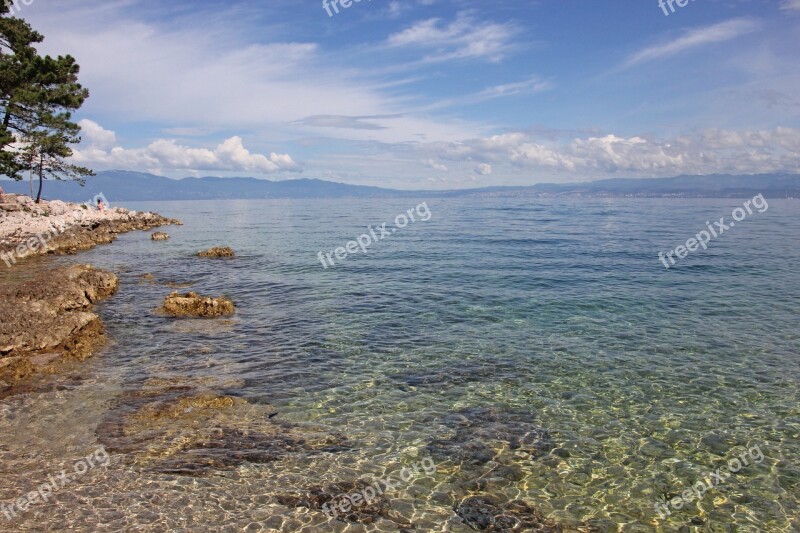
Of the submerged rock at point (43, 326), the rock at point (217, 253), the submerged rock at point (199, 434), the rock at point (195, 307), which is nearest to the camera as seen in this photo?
the submerged rock at point (199, 434)

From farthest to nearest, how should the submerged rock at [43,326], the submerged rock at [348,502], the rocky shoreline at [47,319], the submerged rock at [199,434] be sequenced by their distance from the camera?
the submerged rock at [43,326]
the rocky shoreline at [47,319]
the submerged rock at [199,434]
the submerged rock at [348,502]

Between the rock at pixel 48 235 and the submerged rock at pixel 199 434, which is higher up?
the rock at pixel 48 235

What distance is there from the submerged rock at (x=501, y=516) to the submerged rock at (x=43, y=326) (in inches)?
573

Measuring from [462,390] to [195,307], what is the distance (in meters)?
15.1

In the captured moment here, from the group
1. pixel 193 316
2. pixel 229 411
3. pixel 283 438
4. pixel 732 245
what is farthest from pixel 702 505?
pixel 732 245

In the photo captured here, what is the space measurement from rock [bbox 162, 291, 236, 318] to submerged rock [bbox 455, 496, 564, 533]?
57.3 ft

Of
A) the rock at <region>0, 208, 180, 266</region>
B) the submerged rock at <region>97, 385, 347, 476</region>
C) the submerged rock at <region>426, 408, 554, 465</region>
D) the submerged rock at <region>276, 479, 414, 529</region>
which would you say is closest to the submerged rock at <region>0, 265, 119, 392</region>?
the submerged rock at <region>97, 385, 347, 476</region>

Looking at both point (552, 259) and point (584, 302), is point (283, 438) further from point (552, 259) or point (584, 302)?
point (552, 259)

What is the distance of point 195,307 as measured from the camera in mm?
23422

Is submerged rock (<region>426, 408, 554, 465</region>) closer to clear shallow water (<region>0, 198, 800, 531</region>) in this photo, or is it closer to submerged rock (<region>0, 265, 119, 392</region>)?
clear shallow water (<region>0, 198, 800, 531</region>)

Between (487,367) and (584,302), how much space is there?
1141 centimetres

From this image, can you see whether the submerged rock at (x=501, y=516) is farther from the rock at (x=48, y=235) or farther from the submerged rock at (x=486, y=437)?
the rock at (x=48, y=235)

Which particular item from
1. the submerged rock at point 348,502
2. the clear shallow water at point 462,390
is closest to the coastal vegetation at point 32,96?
the clear shallow water at point 462,390

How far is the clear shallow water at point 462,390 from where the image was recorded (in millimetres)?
9492
